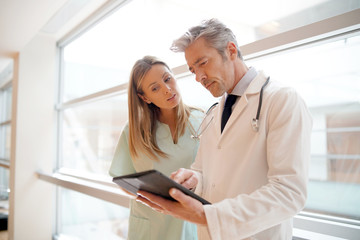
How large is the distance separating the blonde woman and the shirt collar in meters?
0.54

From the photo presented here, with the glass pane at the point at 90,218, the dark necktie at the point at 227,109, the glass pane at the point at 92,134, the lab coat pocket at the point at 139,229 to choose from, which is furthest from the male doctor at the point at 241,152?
the glass pane at the point at 90,218

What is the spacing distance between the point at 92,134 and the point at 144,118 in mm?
2410

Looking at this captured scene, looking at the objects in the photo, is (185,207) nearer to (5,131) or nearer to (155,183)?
(155,183)

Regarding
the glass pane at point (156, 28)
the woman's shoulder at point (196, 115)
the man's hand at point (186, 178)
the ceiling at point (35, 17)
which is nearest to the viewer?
the man's hand at point (186, 178)

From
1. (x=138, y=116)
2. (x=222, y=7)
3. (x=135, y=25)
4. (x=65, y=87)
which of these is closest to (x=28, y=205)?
(x=65, y=87)

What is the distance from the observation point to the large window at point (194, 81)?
4.58 feet

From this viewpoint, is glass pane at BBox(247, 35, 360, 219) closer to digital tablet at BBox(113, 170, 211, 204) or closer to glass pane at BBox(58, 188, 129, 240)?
digital tablet at BBox(113, 170, 211, 204)

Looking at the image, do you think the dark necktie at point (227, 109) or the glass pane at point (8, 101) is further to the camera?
the glass pane at point (8, 101)

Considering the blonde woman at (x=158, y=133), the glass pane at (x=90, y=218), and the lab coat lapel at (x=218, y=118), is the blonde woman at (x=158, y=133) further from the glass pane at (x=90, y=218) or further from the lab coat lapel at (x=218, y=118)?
the glass pane at (x=90, y=218)

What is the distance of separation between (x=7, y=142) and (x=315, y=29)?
7.12 meters

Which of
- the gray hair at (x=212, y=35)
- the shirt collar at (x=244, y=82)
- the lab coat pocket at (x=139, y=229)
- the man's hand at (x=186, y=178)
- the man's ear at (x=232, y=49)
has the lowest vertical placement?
the lab coat pocket at (x=139, y=229)

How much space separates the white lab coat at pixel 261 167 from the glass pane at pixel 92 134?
2.46m

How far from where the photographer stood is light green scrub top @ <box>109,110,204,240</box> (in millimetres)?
1724

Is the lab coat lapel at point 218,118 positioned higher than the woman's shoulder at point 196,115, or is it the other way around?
the woman's shoulder at point 196,115
